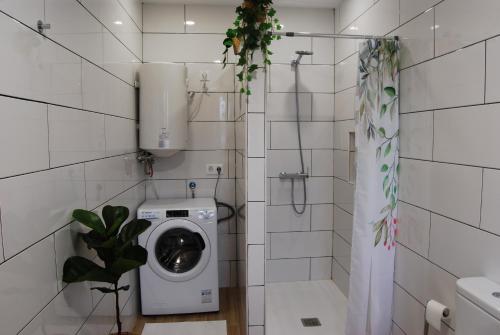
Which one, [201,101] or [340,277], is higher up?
[201,101]

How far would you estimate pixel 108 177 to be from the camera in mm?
1870

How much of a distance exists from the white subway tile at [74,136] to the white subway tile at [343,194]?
1718mm

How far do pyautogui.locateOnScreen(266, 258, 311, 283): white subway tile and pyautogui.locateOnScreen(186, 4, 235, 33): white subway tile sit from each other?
1.98 meters

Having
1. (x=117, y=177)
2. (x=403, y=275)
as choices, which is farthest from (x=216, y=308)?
(x=403, y=275)

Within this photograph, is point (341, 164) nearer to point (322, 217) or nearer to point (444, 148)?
point (322, 217)

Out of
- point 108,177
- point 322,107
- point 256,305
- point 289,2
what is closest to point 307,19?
point 289,2

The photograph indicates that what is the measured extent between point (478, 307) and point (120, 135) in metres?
2.02

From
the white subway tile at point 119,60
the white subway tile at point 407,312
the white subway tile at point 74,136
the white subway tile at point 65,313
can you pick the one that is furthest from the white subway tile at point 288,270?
the white subway tile at point 119,60

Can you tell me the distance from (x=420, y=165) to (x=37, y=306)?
1.65m

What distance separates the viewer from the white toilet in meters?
1.01

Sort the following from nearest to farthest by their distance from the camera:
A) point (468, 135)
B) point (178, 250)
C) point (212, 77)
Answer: point (468, 135) < point (178, 250) < point (212, 77)

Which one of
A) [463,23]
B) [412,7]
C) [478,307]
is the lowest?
[478,307]

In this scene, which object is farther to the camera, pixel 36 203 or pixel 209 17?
pixel 209 17

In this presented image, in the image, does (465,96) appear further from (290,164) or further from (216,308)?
(216,308)
